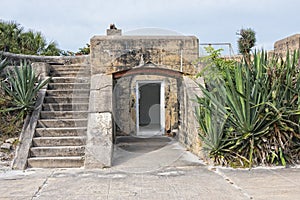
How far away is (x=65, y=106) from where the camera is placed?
25.1ft

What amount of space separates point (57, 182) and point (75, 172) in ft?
2.04

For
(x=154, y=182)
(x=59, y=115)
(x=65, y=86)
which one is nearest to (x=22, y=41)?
(x=65, y=86)

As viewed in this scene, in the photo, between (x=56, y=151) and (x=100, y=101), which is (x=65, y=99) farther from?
(x=56, y=151)

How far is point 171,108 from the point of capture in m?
11.1

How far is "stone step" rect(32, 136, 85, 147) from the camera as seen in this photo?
21.5ft

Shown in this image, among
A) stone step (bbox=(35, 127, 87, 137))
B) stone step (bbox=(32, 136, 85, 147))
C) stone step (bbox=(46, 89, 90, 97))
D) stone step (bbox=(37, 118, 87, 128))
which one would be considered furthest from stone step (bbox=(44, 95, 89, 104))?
stone step (bbox=(32, 136, 85, 147))

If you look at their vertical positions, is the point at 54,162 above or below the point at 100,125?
below

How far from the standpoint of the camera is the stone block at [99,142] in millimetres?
5918

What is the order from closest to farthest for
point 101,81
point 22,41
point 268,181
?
point 268,181, point 101,81, point 22,41

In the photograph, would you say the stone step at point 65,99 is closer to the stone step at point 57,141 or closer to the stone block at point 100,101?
the stone block at point 100,101

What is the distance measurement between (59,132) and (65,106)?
0.98 meters

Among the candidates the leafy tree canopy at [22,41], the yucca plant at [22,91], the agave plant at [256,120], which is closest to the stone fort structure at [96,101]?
the yucca plant at [22,91]

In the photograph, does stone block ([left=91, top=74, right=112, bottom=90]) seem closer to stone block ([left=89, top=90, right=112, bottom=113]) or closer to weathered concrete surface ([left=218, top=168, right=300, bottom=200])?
stone block ([left=89, top=90, right=112, bottom=113])

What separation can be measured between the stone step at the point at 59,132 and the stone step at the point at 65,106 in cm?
84
